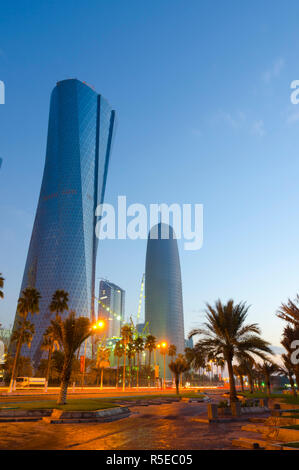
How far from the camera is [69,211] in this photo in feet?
474

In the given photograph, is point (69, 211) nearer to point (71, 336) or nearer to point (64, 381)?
point (71, 336)

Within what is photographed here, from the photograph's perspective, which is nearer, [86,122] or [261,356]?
[261,356]

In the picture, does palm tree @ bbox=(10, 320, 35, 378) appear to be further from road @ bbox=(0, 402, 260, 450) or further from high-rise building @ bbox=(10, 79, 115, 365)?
high-rise building @ bbox=(10, 79, 115, 365)

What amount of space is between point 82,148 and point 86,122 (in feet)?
53.9

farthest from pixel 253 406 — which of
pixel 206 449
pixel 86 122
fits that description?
pixel 86 122

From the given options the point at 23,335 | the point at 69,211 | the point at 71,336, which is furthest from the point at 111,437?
the point at 69,211

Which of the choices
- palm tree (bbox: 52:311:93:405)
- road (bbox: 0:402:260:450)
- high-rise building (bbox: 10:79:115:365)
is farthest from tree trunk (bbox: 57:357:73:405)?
high-rise building (bbox: 10:79:115:365)

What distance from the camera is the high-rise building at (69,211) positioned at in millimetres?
138375

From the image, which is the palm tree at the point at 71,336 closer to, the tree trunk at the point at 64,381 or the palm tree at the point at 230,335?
the tree trunk at the point at 64,381

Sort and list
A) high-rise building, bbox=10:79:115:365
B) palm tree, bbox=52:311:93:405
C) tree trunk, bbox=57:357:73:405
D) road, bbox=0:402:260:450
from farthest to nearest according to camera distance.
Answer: high-rise building, bbox=10:79:115:365 < palm tree, bbox=52:311:93:405 < tree trunk, bbox=57:357:73:405 < road, bbox=0:402:260:450

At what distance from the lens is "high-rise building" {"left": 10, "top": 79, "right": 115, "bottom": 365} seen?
454 ft
